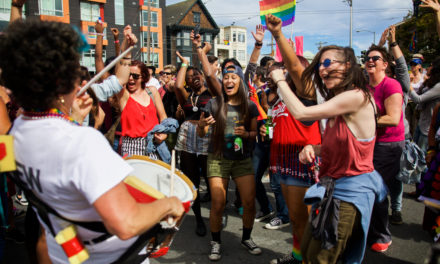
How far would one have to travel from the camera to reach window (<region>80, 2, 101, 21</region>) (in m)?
33.5

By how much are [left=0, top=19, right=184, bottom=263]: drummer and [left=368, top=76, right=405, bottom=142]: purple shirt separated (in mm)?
2922

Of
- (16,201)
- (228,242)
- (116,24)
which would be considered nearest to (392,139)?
(228,242)

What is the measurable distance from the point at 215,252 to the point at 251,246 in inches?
16.2

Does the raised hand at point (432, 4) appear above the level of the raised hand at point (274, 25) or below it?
above

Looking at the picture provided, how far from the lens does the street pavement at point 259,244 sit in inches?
136

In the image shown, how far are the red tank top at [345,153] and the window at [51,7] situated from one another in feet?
114

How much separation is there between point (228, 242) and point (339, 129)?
2.21 metres

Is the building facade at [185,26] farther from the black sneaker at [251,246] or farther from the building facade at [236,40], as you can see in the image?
the black sneaker at [251,246]

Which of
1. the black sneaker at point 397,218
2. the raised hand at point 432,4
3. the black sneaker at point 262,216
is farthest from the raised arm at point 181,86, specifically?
the black sneaker at point 397,218

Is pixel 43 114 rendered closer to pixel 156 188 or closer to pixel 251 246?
pixel 156 188

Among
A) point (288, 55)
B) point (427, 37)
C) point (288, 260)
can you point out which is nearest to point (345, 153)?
point (288, 55)

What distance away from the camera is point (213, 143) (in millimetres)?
3578

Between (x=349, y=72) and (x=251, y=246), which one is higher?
(x=349, y=72)

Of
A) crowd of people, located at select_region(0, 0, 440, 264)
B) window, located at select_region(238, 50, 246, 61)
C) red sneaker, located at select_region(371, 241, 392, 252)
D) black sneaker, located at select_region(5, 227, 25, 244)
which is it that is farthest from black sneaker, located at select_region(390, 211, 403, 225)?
window, located at select_region(238, 50, 246, 61)
